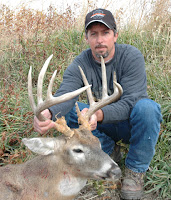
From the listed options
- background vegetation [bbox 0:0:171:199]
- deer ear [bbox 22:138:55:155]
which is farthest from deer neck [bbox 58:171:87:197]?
background vegetation [bbox 0:0:171:199]

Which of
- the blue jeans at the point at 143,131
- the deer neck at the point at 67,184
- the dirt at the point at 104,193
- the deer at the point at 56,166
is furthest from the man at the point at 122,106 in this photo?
the deer neck at the point at 67,184

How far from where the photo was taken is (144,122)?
10.6 feet

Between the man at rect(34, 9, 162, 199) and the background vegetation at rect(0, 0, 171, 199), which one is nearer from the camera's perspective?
the man at rect(34, 9, 162, 199)

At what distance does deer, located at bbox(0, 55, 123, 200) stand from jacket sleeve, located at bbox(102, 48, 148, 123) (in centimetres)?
51

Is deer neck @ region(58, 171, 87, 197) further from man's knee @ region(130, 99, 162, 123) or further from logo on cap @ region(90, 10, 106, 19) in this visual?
logo on cap @ region(90, 10, 106, 19)

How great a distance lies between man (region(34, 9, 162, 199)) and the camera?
322cm

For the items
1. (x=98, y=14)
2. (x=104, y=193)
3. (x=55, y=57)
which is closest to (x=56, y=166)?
(x=104, y=193)

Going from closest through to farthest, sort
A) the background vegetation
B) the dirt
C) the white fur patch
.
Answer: the white fur patch < the dirt < the background vegetation

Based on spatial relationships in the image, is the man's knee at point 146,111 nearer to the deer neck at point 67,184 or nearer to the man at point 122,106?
the man at point 122,106

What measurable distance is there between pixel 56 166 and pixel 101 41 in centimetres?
186

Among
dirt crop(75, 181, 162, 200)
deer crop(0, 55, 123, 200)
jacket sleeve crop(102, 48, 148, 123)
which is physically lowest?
dirt crop(75, 181, 162, 200)

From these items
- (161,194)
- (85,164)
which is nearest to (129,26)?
(161,194)

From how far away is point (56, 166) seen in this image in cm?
265

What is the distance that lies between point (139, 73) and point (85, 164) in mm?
1556
